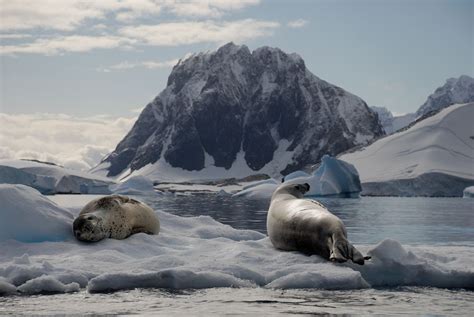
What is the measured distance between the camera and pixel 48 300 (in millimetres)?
8414

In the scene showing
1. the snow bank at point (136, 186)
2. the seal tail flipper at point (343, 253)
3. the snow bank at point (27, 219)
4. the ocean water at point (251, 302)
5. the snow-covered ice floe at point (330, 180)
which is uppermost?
the snow bank at point (27, 219)

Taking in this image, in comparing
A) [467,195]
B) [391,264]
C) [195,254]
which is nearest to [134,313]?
[195,254]

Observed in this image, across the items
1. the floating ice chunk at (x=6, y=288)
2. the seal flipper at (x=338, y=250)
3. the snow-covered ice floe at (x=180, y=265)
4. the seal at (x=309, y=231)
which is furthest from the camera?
the seal at (x=309, y=231)

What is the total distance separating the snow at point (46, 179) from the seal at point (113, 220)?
71796 millimetres

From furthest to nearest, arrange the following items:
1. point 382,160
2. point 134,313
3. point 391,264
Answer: point 382,160, point 391,264, point 134,313

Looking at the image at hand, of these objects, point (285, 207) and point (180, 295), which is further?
point (285, 207)

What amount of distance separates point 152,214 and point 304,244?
4097mm

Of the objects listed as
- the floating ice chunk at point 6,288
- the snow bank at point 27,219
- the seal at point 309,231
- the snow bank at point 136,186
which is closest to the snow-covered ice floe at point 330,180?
the snow bank at point 136,186

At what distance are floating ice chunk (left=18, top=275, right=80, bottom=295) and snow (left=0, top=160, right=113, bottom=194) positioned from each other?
250 ft

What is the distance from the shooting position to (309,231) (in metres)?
11.6

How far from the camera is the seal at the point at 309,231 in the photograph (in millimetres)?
10711

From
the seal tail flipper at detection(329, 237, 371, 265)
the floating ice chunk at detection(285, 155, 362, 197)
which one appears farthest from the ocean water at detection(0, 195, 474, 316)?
the floating ice chunk at detection(285, 155, 362, 197)

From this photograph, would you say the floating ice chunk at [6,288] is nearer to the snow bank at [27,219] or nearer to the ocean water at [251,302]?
the ocean water at [251,302]

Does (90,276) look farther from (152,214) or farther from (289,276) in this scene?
(152,214)
